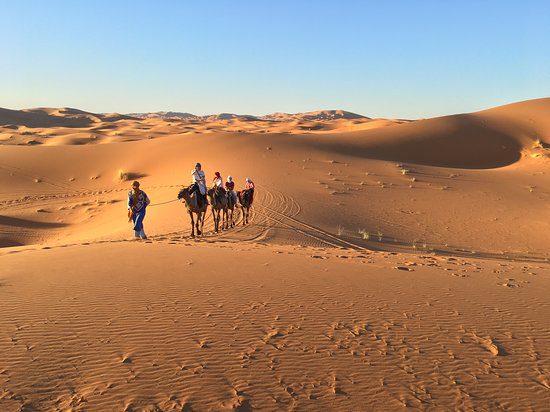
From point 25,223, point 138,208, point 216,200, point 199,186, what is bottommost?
point 25,223

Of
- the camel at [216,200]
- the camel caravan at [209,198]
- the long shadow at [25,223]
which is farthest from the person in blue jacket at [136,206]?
the long shadow at [25,223]

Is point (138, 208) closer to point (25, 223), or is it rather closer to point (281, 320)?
point (281, 320)

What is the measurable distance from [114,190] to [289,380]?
25262 millimetres

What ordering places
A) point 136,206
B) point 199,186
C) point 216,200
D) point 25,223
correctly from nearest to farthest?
A: 1. point 136,206
2. point 199,186
3. point 216,200
4. point 25,223

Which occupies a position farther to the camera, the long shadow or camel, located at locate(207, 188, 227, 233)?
the long shadow

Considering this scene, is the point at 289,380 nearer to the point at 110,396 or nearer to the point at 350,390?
the point at 350,390

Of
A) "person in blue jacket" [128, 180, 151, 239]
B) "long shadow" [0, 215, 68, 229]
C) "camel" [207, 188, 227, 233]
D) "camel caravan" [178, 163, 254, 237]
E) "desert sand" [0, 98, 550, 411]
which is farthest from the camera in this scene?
"long shadow" [0, 215, 68, 229]

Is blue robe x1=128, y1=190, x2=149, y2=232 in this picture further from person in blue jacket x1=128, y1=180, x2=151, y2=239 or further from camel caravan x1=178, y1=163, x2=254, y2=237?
camel caravan x1=178, y1=163, x2=254, y2=237

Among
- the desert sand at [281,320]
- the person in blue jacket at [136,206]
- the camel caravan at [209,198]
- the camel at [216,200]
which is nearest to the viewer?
the desert sand at [281,320]

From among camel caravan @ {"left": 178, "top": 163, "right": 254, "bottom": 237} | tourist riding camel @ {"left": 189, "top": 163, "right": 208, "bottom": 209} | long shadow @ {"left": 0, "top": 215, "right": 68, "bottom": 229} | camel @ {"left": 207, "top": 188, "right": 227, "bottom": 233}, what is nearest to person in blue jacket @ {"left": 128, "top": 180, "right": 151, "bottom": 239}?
camel caravan @ {"left": 178, "top": 163, "right": 254, "bottom": 237}

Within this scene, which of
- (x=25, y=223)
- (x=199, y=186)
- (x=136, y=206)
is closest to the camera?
(x=136, y=206)

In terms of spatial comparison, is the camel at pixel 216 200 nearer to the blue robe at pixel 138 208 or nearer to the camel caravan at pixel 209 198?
the camel caravan at pixel 209 198

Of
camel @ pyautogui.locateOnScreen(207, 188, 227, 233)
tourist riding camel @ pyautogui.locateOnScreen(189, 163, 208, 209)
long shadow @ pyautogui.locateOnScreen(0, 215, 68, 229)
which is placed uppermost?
tourist riding camel @ pyautogui.locateOnScreen(189, 163, 208, 209)

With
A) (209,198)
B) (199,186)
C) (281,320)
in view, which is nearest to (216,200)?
(209,198)
